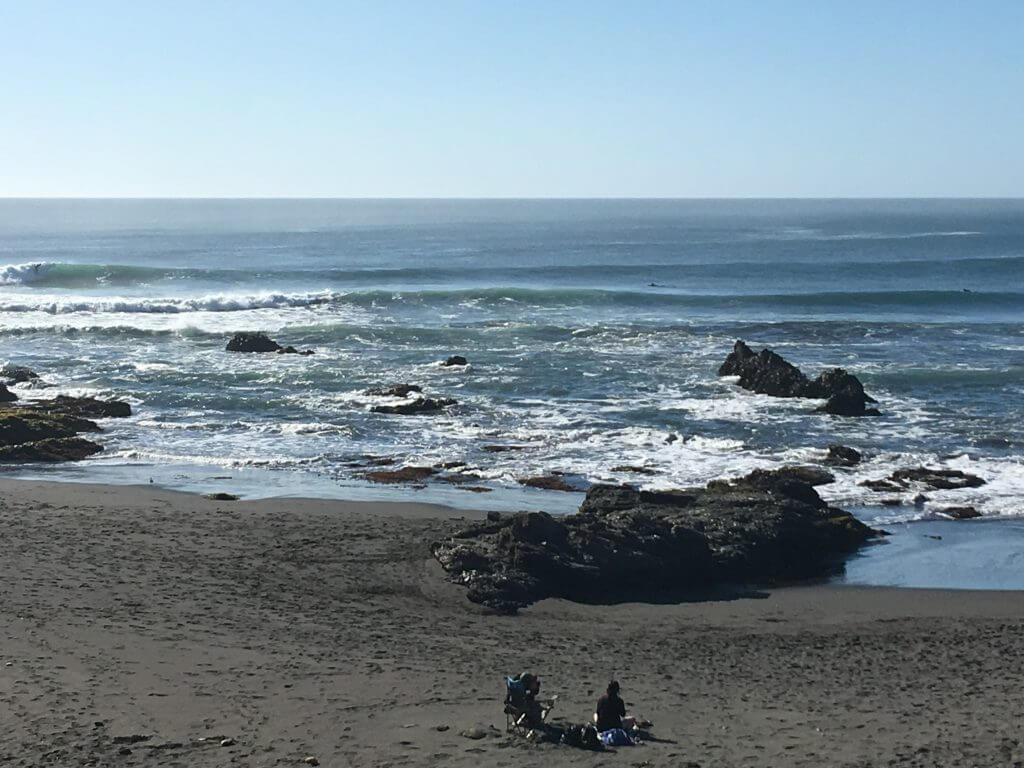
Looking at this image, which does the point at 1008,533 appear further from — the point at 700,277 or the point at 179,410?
the point at 700,277

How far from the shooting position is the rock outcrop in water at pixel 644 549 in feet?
58.6

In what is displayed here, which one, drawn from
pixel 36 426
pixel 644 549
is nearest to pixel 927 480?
pixel 644 549

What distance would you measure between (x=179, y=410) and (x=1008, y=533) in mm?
22003

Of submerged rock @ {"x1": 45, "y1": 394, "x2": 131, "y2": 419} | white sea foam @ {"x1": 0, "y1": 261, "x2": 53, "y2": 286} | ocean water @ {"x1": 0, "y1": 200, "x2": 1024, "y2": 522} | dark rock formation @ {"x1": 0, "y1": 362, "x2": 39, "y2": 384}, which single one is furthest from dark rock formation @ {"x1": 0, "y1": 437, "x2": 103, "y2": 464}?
white sea foam @ {"x1": 0, "y1": 261, "x2": 53, "y2": 286}

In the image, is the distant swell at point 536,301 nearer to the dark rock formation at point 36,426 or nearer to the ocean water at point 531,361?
the ocean water at point 531,361

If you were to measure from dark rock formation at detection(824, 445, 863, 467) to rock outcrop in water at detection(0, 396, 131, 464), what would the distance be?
1707 centimetres

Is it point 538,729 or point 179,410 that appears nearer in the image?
point 538,729

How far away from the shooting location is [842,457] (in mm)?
27125

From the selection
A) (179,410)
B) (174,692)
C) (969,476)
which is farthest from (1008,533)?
(179,410)

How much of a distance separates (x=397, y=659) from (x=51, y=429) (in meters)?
17.9

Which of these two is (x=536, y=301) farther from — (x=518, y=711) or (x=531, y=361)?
(x=518, y=711)

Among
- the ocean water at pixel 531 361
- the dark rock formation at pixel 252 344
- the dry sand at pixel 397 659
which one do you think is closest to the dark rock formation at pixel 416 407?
the ocean water at pixel 531 361

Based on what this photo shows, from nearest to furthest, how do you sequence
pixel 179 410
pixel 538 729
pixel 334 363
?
1. pixel 538 729
2. pixel 179 410
3. pixel 334 363

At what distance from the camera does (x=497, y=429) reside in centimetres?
3066
